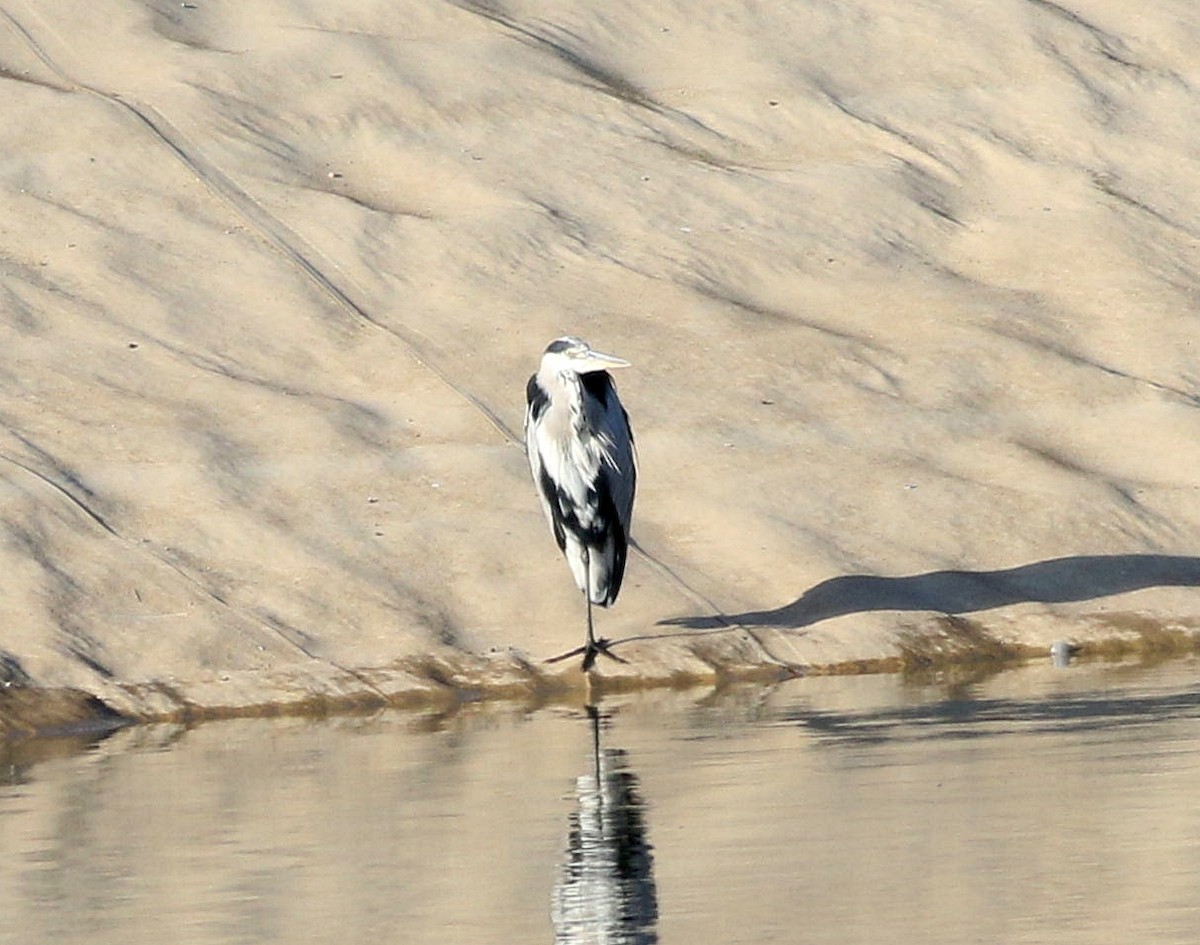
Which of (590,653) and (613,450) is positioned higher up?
(613,450)

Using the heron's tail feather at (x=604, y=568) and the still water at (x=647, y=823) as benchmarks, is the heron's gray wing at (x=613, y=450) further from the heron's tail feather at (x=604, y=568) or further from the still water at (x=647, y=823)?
the still water at (x=647, y=823)

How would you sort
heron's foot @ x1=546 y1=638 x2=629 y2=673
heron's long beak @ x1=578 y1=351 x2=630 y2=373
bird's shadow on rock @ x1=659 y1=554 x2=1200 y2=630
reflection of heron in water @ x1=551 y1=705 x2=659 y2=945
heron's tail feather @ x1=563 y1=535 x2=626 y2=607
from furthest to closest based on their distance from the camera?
bird's shadow on rock @ x1=659 y1=554 x2=1200 y2=630, heron's long beak @ x1=578 y1=351 x2=630 y2=373, heron's tail feather @ x1=563 y1=535 x2=626 y2=607, heron's foot @ x1=546 y1=638 x2=629 y2=673, reflection of heron in water @ x1=551 y1=705 x2=659 y2=945

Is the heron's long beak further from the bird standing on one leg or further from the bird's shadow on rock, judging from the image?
the bird's shadow on rock

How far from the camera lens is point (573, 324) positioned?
18.5 meters

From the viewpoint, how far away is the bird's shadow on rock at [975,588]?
47.7 ft

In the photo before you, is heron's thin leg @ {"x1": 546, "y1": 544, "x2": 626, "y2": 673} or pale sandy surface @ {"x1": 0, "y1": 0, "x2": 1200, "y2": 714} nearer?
heron's thin leg @ {"x1": 546, "y1": 544, "x2": 626, "y2": 673}

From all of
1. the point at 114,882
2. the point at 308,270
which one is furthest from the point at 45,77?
the point at 114,882

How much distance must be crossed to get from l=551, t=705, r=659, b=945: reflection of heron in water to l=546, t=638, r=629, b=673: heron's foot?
114 inches

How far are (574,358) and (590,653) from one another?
1534 mm

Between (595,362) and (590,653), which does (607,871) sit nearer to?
(590,653)

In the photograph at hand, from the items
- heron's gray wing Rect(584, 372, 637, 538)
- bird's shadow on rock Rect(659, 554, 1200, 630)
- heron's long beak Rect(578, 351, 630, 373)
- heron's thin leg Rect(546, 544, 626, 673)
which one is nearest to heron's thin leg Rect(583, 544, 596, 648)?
heron's thin leg Rect(546, 544, 626, 673)

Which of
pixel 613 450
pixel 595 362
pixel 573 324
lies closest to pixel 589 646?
pixel 613 450

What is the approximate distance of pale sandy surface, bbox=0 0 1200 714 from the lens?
578 inches

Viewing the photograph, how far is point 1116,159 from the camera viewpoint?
2183cm
